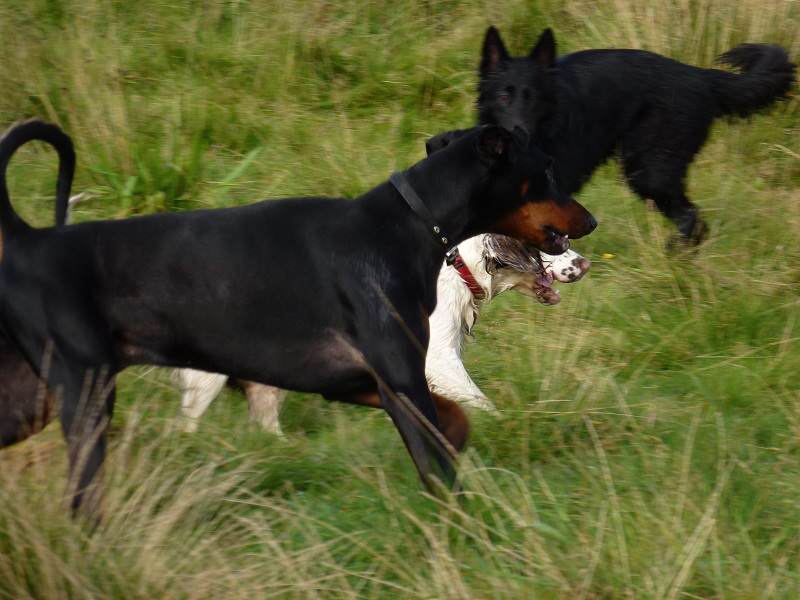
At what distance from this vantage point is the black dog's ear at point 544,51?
20.0 feet

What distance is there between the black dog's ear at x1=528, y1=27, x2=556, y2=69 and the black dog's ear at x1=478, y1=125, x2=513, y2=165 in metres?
2.20

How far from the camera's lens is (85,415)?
376 cm

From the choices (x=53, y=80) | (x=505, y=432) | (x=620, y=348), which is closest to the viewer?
(x=505, y=432)

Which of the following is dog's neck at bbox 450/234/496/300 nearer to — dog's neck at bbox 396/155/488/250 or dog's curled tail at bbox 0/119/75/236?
dog's neck at bbox 396/155/488/250

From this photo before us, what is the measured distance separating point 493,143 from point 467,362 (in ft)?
6.16

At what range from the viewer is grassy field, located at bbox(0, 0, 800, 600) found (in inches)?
133

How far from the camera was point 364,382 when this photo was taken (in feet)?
13.3

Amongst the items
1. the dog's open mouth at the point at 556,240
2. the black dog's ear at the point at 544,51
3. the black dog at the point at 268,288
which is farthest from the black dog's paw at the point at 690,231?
the black dog at the point at 268,288

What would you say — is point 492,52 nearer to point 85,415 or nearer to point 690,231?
point 690,231

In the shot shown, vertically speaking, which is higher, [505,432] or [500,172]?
[500,172]

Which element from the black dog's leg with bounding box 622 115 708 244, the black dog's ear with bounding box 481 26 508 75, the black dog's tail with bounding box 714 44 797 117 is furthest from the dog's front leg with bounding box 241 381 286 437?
the black dog's tail with bounding box 714 44 797 117

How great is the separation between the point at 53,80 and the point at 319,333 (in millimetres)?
4383

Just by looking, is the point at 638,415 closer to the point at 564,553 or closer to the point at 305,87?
the point at 564,553

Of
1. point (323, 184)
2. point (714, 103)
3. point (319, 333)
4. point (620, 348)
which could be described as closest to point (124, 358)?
point (319, 333)
